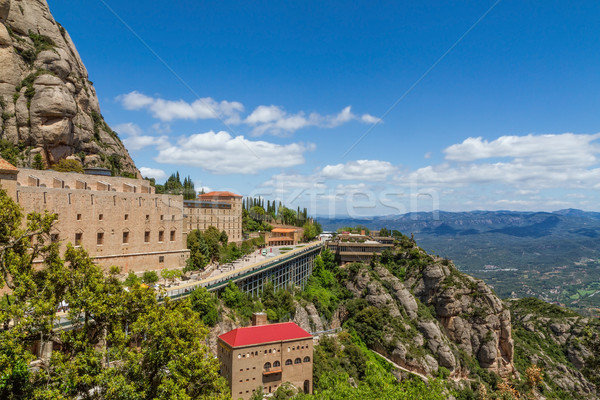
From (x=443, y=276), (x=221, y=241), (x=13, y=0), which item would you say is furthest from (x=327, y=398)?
(x=13, y=0)

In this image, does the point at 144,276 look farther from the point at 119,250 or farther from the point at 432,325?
the point at 432,325

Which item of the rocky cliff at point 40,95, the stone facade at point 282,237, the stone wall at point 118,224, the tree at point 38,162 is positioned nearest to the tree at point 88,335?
the stone wall at point 118,224

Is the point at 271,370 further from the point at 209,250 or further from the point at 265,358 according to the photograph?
the point at 209,250

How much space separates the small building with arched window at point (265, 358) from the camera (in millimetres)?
34562

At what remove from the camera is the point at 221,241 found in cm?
6562

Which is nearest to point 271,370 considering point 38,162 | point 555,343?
point 38,162

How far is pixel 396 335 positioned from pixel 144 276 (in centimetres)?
3828

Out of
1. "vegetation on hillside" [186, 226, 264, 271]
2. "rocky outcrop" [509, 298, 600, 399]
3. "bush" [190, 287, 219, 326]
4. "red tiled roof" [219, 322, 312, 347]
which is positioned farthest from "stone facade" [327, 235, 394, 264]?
"bush" [190, 287, 219, 326]

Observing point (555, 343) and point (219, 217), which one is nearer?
point (219, 217)

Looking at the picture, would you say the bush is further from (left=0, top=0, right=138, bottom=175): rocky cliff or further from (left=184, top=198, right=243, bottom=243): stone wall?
(left=0, top=0, right=138, bottom=175): rocky cliff

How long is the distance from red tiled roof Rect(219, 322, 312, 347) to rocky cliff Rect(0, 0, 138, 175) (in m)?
42.5

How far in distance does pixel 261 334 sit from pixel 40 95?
5162 centimetres

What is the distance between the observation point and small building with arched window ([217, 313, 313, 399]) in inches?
1361

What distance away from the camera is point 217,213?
235 feet
